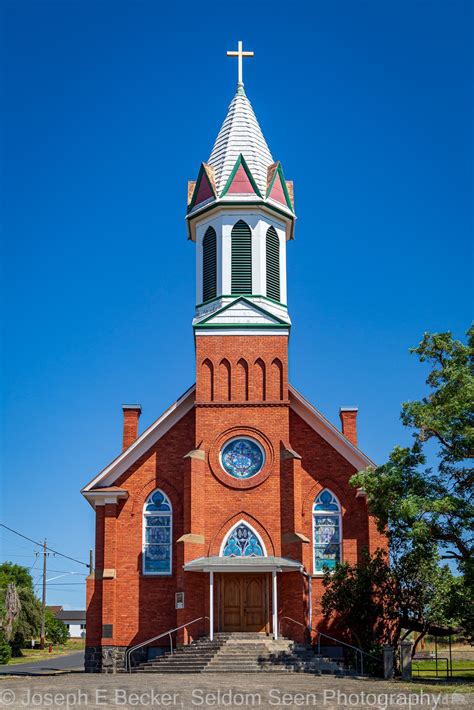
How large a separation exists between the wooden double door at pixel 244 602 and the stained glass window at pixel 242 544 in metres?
0.69

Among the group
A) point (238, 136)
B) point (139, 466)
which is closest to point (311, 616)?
point (139, 466)

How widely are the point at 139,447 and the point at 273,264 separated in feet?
27.5

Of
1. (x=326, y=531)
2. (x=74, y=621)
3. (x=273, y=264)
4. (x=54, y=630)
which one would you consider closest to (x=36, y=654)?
(x=54, y=630)

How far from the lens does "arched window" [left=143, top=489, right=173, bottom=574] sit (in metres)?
32.3

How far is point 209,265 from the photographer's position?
35.2 m

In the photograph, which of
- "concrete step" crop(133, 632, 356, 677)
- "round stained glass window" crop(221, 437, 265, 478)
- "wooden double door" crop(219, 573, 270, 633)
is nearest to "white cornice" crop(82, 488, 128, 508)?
"round stained glass window" crop(221, 437, 265, 478)

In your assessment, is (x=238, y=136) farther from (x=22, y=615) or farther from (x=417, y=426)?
(x=22, y=615)

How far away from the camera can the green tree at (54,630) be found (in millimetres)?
81688

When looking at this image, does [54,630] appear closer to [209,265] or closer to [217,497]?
[217,497]

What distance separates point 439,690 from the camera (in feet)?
72.8

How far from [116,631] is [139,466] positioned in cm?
556

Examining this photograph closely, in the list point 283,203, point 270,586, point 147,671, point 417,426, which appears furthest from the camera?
point 283,203

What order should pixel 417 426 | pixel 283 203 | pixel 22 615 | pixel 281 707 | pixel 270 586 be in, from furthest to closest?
1. pixel 22 615
2. pixel 283 203
3. pixel 270 586
4. pixel 417 426
5. pixel 281 707

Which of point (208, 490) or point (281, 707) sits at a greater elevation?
point (208, 490)
